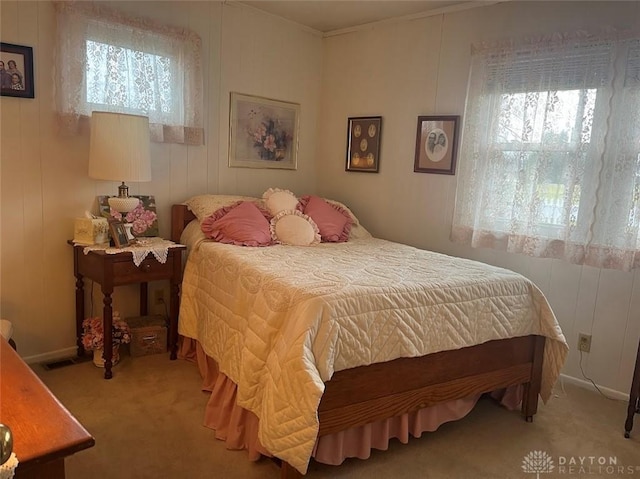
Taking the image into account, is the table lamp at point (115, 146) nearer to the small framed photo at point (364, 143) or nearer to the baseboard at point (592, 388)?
the small framed photo at point (364, 143)

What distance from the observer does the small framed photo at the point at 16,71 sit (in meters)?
2.48

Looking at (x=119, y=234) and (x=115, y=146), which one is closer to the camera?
(x=115, y=146)

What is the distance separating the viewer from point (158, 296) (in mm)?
3291

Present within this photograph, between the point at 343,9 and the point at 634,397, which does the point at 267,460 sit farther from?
the point at 343,9

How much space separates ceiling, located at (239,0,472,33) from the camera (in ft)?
10.6

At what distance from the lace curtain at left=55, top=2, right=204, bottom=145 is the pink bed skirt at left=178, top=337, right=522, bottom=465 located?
1677 millimetres

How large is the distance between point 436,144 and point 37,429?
9.54ft

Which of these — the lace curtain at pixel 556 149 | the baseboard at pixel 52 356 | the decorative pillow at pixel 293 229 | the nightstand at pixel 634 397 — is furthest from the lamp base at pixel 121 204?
the nightstand at pixel 634 397

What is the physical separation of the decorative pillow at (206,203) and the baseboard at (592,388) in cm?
Result: 235

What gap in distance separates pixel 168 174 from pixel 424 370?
6.92ft

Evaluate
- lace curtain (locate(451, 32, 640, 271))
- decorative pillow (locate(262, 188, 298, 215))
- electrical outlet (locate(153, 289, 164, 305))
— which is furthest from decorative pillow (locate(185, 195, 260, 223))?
lace curtain (locate(451, 32, 640, 271))

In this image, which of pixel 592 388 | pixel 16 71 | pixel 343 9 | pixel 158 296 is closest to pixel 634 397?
pixel 592 388

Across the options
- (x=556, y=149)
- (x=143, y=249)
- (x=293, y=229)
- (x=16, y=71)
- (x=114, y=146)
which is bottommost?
(x=143, y=249)

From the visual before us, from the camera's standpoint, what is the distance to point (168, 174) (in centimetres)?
321
